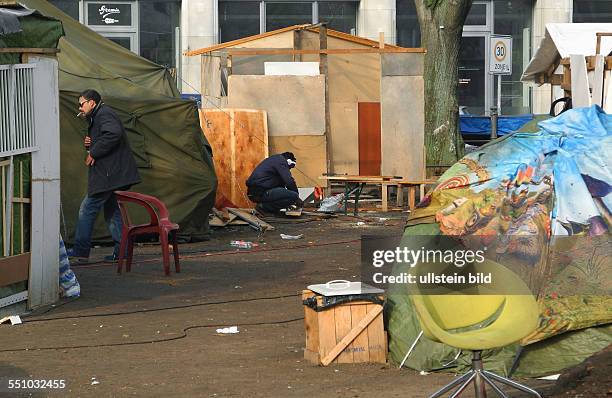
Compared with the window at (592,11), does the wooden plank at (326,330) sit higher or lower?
lower

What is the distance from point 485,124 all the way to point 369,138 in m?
4.52

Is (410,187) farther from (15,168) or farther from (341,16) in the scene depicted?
(341,16)

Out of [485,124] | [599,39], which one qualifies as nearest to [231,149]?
[599,39]

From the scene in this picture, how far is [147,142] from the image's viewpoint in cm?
1709

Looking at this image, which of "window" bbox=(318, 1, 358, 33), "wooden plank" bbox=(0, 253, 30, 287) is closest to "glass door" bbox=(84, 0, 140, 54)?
"window" bbox=(318, 1, 358, 33)

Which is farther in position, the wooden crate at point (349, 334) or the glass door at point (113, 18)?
the glass door at point (113, 18)

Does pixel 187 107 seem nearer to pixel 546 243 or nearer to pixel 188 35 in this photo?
pixel 546 243

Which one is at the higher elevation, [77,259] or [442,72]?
[442,72]

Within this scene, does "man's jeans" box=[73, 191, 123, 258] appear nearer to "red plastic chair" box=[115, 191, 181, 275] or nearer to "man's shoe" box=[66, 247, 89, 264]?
"man's shoe" box=[66, 247, 89, 264]

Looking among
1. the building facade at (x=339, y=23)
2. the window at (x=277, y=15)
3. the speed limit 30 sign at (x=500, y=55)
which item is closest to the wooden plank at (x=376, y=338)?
the speed limit 30 sign at (x=500, y=55)

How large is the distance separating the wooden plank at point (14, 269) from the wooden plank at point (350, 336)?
3.39 meters

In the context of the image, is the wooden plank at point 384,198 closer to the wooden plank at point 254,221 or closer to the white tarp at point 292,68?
the white tarp at point 292,68

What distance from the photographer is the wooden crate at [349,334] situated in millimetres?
8789

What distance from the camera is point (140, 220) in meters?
16.7
